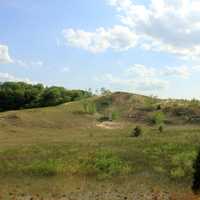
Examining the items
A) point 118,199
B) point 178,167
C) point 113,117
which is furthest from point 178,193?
point 113,117

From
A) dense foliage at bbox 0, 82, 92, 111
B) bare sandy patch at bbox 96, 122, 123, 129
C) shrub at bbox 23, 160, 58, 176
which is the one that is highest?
dense foliage at bbox 0, 82, 92, 111

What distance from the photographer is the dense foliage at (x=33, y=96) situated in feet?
238

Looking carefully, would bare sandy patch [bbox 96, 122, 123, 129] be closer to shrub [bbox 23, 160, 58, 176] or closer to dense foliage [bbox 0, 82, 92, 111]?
shrub [bbox 23, 160, 58, 176]

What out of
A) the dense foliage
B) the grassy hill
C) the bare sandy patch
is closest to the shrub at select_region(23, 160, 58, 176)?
the grassy hill

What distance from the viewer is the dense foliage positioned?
7256 centimetres

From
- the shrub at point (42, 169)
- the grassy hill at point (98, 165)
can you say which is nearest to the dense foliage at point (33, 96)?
the grassy hill at point (98, 165)

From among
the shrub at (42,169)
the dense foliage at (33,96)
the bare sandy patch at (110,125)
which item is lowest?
the shrub at (42,169)

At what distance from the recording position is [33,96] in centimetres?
7450

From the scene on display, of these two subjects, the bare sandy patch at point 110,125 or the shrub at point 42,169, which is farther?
the bare sandy patch at point 110,125

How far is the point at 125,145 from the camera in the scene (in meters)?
25.8

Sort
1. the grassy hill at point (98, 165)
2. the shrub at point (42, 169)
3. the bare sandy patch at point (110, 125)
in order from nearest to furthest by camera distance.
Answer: the grassy hill at point (98, 165)
the shrub at point (42, 169)
the bare sandy patch at point (110, 125)

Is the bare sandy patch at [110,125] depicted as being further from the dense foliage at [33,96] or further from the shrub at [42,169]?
the dense foliage at [33,96]

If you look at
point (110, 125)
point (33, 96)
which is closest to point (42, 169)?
point (110, 125)

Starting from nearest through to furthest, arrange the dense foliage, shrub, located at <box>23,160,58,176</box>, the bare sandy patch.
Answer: shrub, located at <box>23,160,58,176</box>
the bare sandy patch
the dense foliage
